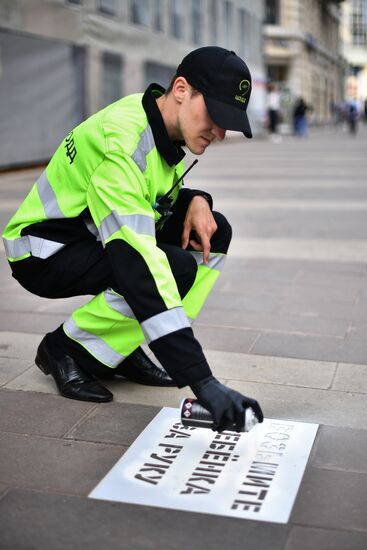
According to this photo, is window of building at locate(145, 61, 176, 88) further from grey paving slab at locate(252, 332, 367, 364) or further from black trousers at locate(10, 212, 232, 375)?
black trousers at locate(10, 212, 232, 375)

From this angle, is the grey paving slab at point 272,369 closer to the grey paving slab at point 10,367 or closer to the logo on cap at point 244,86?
the grey paving slab at point 10,367

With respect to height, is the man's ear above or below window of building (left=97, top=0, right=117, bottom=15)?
above

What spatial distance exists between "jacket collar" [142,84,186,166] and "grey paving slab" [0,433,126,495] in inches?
40.8

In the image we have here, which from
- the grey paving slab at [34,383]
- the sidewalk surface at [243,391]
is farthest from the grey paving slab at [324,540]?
the grey paving slab at [34,383]

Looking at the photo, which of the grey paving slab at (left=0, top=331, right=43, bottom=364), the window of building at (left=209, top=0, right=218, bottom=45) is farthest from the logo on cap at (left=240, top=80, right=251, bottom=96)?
the window of building at (left=209, top=0, right=218, bottom=45)

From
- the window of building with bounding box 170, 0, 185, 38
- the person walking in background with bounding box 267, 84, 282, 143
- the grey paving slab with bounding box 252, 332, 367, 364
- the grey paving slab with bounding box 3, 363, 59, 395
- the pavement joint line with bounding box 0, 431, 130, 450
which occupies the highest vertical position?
the pavement joint line with bounding box 0, 431, 130, 450

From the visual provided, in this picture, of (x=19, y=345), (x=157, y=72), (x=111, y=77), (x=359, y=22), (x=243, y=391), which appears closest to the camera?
(x=243, y=391)

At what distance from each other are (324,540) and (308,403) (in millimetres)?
1141

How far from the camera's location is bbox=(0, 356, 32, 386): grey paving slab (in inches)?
147

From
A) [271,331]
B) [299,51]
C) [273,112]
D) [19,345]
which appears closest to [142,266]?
[19,345]

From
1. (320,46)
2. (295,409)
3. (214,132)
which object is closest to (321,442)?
(295,409)

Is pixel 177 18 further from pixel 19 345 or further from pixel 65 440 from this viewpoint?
pixel 65 440

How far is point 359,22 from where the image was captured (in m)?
85.9

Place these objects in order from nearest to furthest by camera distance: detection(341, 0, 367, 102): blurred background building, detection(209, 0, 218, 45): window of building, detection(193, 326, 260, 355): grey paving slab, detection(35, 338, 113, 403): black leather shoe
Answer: detection(35, 338, 113, 403): black leather shoe
detection(193, 326, 260, 355): grey paving slab
detection(209, 0, 218, 45): window of building
detection(341, 0, 367, 102): blurred background building
